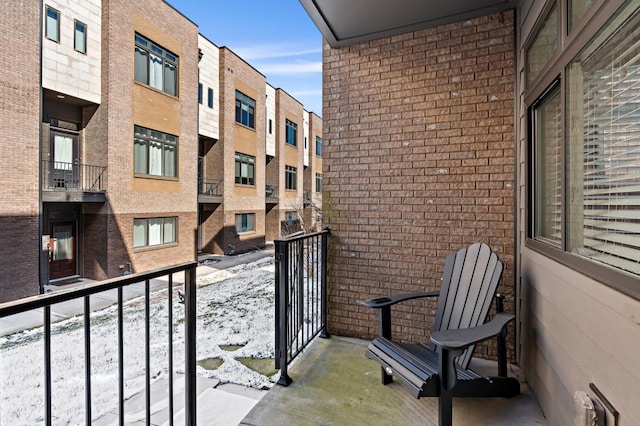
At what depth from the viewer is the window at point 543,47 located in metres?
1.93

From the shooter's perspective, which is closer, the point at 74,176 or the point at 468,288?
the point at 468,288

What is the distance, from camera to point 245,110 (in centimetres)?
1487

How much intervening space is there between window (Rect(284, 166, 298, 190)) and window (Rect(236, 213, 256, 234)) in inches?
162

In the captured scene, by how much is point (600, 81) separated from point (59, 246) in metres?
11.0

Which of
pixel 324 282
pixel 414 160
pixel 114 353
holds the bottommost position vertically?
pixel 114 353

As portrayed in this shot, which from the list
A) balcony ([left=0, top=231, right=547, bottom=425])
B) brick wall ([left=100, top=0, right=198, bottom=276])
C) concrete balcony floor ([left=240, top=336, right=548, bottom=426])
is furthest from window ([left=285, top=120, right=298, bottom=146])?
concrete balcony floor ([left=240, top=336, right=548, bottom=426])

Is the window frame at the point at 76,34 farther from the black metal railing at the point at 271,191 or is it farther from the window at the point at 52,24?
the black metal railing at the point at 271,191

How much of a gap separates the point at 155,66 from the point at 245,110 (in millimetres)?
4825

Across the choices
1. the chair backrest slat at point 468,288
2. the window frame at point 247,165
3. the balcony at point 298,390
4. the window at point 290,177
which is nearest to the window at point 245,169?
the window frame at point 247,165

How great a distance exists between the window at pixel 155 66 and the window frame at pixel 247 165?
12.9ft

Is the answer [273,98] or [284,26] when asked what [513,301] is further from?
[273,98]

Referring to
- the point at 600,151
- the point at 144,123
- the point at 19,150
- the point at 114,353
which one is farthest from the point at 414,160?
the point at 144,123

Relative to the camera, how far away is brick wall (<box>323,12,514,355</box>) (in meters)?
2.84

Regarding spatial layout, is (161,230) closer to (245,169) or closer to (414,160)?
(245,169)
